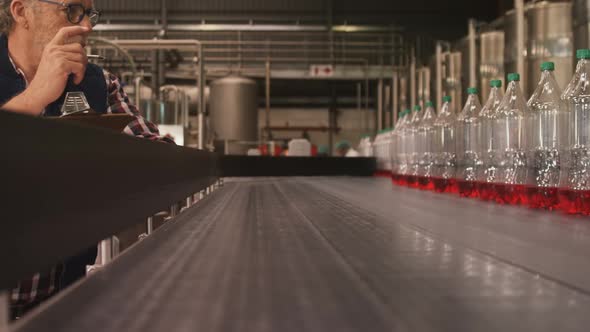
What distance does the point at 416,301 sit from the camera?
33 centimetres

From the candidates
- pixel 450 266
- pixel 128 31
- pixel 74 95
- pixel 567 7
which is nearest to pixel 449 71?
pixel 567 7

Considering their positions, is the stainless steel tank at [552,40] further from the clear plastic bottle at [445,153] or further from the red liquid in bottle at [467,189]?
the red liquid in bottle at [467,189]

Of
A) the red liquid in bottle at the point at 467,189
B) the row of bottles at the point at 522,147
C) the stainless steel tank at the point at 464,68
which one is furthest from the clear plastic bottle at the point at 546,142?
the stainless steel tank at the point at 464,68

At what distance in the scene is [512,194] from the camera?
1.07 metres

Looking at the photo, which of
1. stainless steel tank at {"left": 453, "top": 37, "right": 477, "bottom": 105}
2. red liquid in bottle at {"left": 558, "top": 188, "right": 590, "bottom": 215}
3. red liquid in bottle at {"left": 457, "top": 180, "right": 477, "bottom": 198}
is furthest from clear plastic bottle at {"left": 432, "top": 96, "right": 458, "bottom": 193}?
stainless steel tank at {"left": 453, "top": 37, "right": 477, "bottom": 105}

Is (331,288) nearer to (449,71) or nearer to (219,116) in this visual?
(449,71)

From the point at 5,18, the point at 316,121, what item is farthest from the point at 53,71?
the point at 316,121

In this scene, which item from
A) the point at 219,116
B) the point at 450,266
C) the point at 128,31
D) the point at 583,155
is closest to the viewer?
the point at 450,266

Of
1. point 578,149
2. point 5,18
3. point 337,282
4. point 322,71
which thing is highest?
point 322,71

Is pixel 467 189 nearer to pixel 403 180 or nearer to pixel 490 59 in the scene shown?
pixel 403 180

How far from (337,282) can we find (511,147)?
2.65ft

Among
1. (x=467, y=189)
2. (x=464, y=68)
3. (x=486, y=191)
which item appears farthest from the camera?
(x=464, y=68)

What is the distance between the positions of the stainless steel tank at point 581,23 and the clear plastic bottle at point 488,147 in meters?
0.91

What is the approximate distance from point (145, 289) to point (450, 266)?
232 mm
